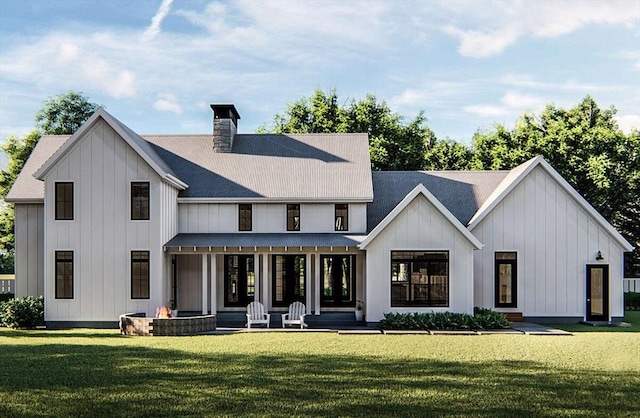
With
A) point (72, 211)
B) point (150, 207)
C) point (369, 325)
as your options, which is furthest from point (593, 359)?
point (72, 211)

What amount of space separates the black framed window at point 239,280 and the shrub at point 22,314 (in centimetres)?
685

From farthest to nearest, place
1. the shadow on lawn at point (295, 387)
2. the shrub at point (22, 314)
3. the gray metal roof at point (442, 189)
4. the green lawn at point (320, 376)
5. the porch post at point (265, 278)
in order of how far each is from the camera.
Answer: the gray metal roof at point (442, 189) < the porch post at point (265, 278) < the shrub at point (22, 314) < the green lawn at point (320, 376) < the shadow on lawn at point (295, 387)

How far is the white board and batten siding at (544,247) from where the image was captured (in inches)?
938

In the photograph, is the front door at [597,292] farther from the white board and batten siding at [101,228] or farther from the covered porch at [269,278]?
the white board and batten siding at [101,228]

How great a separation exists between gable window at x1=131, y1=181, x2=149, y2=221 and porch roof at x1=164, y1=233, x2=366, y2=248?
1415 millimetres

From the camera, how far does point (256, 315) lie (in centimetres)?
2247

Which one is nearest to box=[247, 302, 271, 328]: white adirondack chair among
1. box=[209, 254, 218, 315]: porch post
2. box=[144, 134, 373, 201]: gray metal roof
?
box=[209, 254, 218, 315]: porch post

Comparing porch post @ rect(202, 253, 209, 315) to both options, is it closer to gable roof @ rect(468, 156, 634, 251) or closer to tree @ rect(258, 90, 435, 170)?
gable roof @ rect(468, 156, 634, 251)

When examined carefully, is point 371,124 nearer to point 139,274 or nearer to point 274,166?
point 274,166

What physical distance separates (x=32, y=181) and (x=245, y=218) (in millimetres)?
Result: 8763

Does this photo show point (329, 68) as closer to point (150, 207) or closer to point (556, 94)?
point (556, 94)

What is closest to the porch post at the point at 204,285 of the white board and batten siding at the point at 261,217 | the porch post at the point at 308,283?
the white board and batten siding at the point at 261,217

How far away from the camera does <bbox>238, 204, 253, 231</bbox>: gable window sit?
24.9 meters

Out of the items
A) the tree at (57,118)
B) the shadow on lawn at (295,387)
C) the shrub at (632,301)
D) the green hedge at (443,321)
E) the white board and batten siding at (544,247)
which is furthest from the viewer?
the tree at (57,118)
